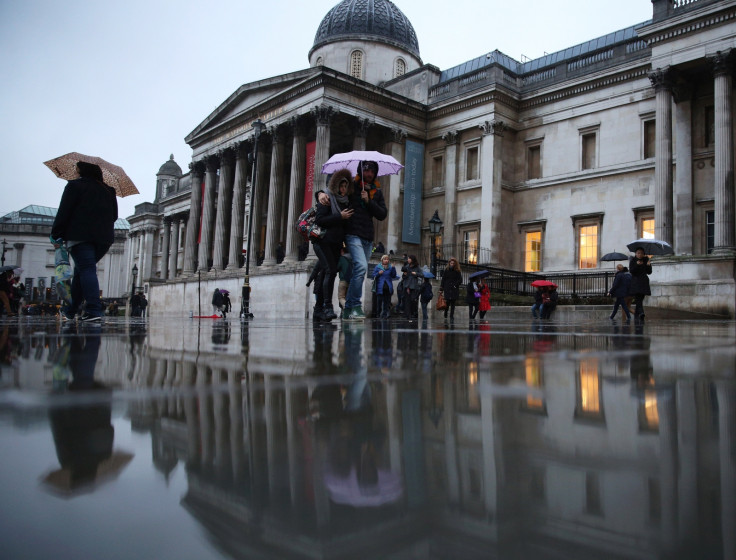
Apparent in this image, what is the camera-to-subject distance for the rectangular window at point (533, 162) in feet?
98.1

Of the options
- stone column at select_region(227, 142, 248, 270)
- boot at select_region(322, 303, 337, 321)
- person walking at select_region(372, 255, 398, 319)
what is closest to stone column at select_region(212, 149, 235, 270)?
stone column at select_region(227, 142, 248, 270)

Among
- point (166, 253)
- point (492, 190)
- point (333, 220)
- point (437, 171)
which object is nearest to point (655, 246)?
point (492, 190)

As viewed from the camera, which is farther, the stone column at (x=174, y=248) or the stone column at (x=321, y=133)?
the stone column at (x=174, y=248)

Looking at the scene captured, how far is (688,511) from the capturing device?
0.67 meters

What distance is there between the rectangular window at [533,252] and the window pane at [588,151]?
12.6 feet

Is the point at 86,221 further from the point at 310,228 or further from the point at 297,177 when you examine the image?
the point at 297,177

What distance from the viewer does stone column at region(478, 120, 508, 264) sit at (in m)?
28.9

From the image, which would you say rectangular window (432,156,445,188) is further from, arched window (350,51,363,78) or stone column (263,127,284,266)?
arched window (350,51,363,78)

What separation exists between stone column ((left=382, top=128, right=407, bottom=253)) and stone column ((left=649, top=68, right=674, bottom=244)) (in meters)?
12.4

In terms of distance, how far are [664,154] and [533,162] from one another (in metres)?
8.11

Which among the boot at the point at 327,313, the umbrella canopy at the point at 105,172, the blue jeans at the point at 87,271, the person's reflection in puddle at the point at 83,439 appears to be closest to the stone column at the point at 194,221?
the umbrella canopy at the point at 105,172

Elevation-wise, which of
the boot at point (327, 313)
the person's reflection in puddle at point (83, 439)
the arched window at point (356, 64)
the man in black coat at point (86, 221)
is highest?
the arched window at point (356, 64)

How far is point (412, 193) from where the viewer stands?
3167cm

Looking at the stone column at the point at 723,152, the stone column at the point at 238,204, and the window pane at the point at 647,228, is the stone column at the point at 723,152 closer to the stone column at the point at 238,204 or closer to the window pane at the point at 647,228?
the window pane at the point at 647,228
